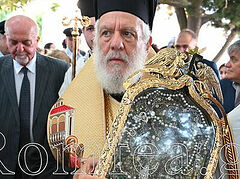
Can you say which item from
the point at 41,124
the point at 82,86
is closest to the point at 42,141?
the point at 41,124

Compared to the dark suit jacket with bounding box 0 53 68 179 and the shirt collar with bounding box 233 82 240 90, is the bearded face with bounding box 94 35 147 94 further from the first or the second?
the shirt collar with bounding box 233 82 240 90

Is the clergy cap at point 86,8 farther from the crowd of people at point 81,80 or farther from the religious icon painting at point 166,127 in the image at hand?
the religious icon painting at point 166,127

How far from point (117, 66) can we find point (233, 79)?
2648 millimetres

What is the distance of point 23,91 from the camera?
4.21 m

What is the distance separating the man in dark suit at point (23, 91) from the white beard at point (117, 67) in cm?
80

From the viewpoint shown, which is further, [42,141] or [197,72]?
[42,141]

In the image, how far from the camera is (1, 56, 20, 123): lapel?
4.04m

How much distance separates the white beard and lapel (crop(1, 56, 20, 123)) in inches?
48.6

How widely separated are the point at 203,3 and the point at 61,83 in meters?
6.28

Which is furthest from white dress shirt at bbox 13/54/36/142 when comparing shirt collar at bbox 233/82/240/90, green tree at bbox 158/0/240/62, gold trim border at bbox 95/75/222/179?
green tree at bbox 158/0/240/62

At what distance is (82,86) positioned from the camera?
3.16 m

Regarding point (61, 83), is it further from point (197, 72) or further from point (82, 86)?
point (197, 72)

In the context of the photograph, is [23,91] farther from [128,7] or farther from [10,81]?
[128,7]

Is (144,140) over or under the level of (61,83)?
under
